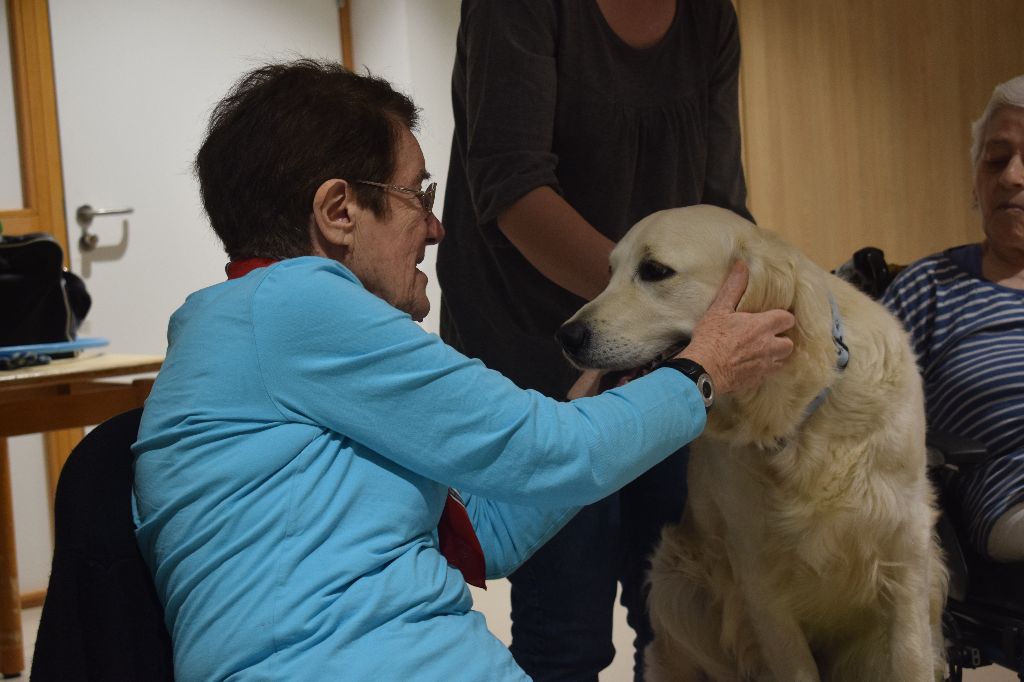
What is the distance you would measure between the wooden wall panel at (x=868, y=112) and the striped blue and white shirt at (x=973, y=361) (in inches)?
67.7

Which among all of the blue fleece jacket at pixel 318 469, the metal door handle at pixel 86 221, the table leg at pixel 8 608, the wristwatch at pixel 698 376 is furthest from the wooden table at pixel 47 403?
the wristwatch at pixel 698 376

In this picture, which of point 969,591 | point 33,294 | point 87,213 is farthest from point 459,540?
point 87,213

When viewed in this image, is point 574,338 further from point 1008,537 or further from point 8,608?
point 8,608

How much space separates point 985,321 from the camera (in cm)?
187

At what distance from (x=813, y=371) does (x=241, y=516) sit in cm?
77

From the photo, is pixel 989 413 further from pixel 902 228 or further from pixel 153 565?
pixel 902 228

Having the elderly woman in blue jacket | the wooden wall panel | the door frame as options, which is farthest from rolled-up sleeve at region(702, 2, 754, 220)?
the door frame

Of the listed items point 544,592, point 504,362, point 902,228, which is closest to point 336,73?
point 504,362

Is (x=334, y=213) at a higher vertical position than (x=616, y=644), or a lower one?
higher

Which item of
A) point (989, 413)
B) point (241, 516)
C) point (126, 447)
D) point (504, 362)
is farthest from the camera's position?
point (989, 413)

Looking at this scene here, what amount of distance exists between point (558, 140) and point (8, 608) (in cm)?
225

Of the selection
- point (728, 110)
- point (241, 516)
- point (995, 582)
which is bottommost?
point (995, 582)

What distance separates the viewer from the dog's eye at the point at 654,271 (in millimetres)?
1464

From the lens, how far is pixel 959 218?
4.05 meters
